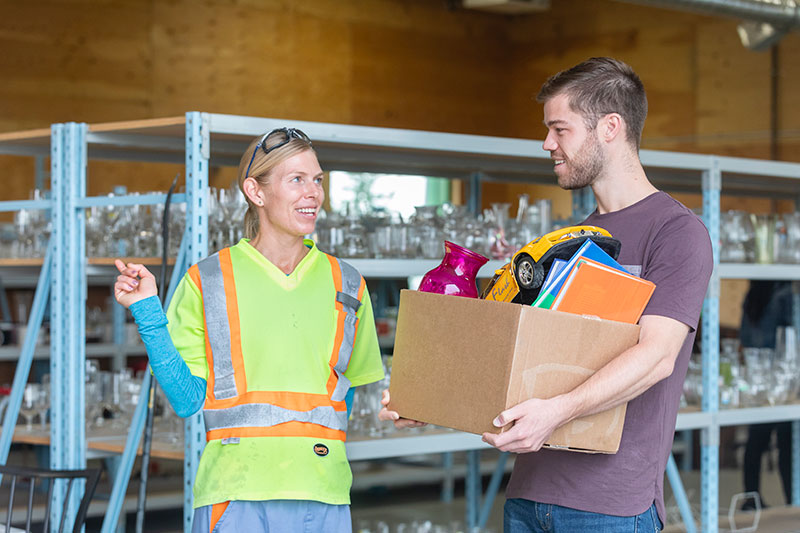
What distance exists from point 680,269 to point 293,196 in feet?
2.61

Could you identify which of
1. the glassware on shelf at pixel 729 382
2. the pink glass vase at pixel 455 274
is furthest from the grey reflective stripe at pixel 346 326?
the glassware on shelf at pixel 729 382

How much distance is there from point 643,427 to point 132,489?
3989 millimetres

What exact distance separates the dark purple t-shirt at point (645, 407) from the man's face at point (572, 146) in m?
0.10

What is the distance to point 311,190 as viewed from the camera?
2172 mm

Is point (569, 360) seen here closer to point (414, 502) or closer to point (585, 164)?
point (585, 164)

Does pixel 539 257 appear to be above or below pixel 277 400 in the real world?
above

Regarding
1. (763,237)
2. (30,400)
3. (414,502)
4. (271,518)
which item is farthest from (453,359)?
(414,502)

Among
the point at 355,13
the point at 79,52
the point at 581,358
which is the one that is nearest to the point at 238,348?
the point at 581,358

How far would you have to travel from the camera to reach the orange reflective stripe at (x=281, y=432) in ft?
6.91

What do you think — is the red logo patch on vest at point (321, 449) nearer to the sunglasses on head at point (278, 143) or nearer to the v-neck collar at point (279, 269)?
the v-neck collar at point (279, 269)

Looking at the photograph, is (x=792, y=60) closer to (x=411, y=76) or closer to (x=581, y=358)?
(x=411, y=76)

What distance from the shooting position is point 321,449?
2141 millimetres

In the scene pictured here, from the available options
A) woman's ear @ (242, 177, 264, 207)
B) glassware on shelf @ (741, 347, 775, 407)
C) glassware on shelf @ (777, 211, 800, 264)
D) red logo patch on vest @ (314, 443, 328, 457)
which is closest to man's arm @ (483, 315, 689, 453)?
red logo patch on vest @ (314, 443, 328, 457)

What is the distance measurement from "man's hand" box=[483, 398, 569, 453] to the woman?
0.57 m
